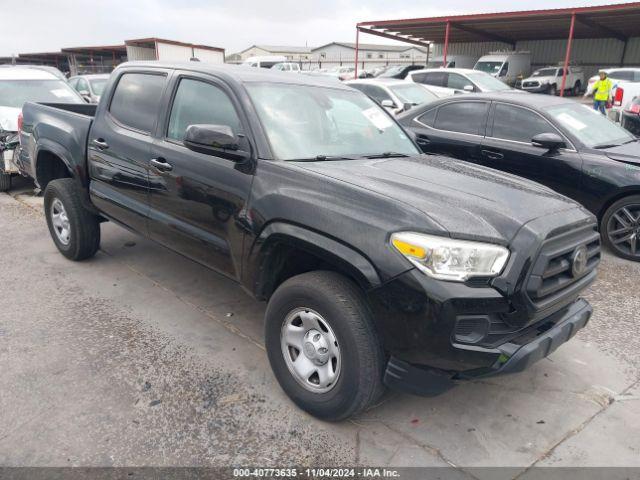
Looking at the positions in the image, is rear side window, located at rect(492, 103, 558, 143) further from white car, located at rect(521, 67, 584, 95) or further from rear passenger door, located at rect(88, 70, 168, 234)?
white car, located at rect(521, 67, 584, 95)

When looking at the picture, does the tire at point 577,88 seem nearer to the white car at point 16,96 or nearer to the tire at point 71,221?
the white car at point 16,96

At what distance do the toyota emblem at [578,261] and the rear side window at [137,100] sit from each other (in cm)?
291

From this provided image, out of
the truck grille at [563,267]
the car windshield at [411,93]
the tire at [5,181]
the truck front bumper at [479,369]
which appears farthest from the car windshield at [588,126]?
the tire at [5,181]

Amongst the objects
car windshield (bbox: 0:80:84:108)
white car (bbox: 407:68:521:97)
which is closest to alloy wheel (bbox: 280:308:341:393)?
car windshield (bbox: 0:80:84:108)

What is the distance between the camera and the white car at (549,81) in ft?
81.4

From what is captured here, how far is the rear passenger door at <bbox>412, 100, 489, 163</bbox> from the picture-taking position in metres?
6.21

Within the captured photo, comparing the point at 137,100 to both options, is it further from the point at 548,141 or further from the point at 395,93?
the point at 395,93

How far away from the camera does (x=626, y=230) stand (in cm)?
525

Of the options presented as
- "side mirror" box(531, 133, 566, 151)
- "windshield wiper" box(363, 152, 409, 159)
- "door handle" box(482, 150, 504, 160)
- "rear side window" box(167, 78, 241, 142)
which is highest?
"rear side window" box(167, 78, 241, 142)

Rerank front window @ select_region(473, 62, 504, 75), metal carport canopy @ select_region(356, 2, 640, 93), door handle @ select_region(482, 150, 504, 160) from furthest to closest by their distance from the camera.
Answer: front window @ select_region(473, 62, 504, 75) → metal carport canopy @ select_region(356, 2, 640, 93) → door handle @ select_region(482, 150, 504, 160)

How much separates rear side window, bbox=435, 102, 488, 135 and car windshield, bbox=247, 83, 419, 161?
257 cm

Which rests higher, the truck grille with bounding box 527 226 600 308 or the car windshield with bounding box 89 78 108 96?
the car windshield with bounding box 89 78 108 96

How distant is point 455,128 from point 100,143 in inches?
165

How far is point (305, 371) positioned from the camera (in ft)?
9.19
